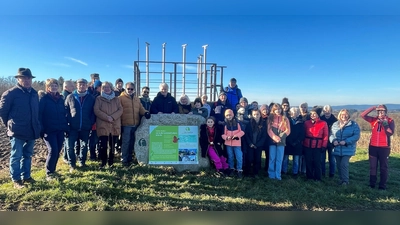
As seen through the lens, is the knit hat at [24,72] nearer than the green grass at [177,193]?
No

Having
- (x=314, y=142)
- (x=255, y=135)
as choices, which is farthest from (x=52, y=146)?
(x=314, y=142)

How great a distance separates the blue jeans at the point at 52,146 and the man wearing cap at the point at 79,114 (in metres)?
0.27

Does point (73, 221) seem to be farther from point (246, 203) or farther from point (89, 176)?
point (246, 203)

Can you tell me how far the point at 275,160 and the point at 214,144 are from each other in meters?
1.63

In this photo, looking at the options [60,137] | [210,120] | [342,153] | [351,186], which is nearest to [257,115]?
[210,120]

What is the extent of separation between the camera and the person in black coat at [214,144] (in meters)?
6.54

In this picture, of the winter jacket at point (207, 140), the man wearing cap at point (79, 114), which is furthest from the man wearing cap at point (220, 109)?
the man wearing cap at point (79, 114)

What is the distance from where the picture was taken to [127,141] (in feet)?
21.7

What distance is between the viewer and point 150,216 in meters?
4.33

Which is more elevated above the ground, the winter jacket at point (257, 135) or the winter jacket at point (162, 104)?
the winter jacket at point (162, 104)

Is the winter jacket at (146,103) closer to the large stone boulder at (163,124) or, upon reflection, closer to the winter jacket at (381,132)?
the large stone boulder at (163,124)

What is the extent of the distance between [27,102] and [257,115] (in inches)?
200

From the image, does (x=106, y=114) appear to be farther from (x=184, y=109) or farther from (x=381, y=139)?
(x=381, y=139)

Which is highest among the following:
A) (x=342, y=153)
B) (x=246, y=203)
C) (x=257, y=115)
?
(x=257, y=115)
